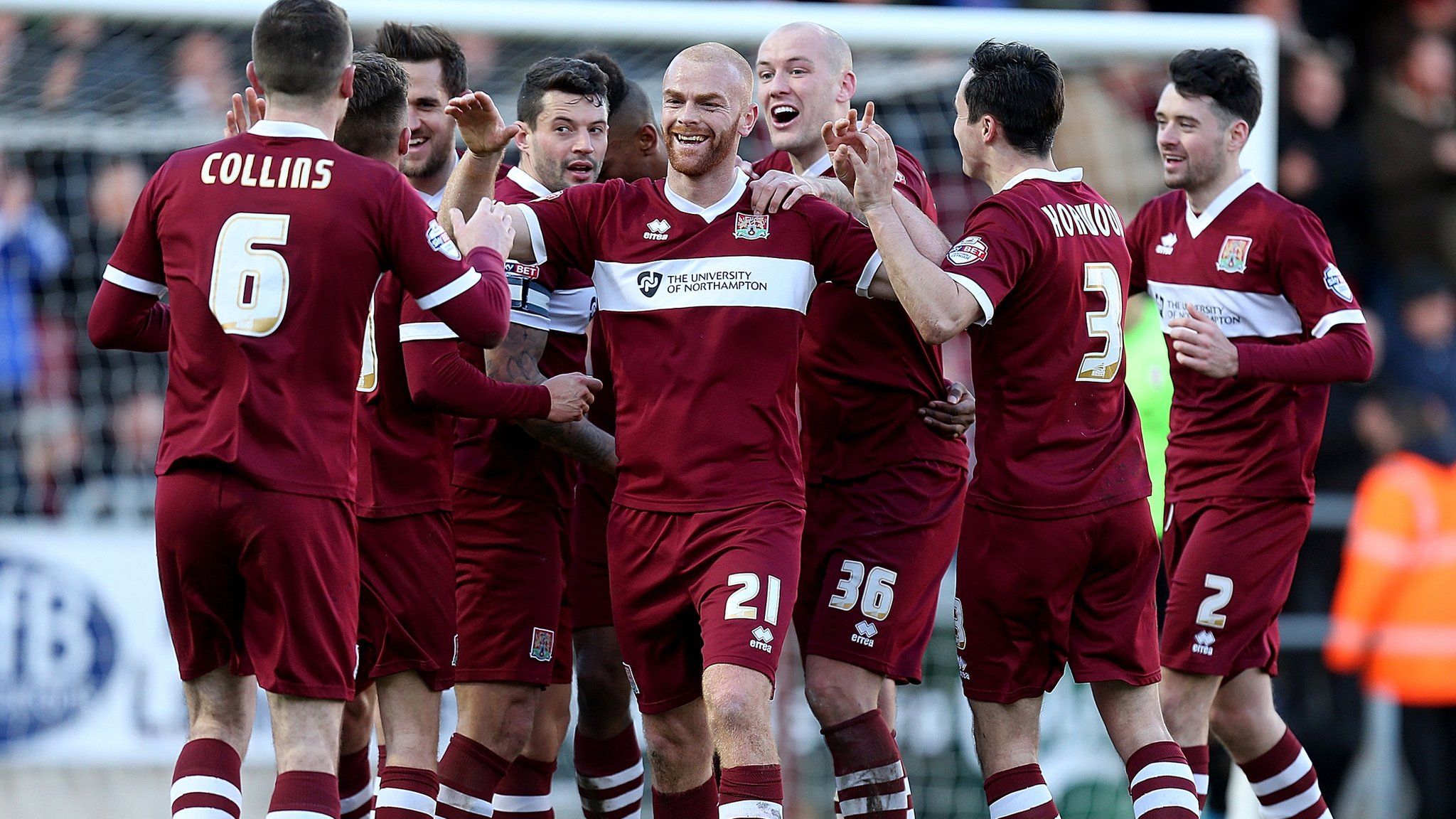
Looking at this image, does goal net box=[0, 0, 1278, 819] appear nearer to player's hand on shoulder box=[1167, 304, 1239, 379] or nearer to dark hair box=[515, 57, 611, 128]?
dark hair box=[515, 57, 611, 128]

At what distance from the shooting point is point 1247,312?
5.98 m

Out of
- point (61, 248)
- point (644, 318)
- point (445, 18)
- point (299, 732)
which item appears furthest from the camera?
point (61, 248)

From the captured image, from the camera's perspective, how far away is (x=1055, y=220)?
17.0 ft

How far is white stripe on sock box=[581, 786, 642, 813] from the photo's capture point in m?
6.07

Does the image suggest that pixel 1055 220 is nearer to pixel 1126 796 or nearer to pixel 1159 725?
pixel 1159 725

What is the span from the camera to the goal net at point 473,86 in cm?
807

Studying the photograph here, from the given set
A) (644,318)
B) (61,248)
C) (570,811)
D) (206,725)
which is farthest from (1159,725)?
(61,248)

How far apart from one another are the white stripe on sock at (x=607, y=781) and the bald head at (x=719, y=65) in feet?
7.87

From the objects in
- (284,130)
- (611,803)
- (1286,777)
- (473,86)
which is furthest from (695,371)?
(473,86)

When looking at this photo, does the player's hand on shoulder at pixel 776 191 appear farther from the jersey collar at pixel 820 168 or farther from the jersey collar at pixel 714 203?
the jersey collar at pixel 820 168

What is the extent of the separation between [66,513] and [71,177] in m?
2.39

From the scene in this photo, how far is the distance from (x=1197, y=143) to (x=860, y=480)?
181cm

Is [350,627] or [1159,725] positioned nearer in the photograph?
[350,627]

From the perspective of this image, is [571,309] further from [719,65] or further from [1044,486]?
[1044,486]
